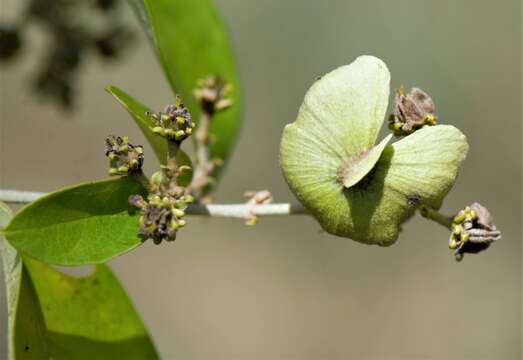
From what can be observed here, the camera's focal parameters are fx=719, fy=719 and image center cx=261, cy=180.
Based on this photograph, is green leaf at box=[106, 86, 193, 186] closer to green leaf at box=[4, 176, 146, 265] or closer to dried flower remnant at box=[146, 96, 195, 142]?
dried flower remnant at box=[146, 96, 195, 142]

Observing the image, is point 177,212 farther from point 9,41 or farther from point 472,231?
point 9,41

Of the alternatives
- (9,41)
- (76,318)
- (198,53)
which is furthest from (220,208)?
(9,41)

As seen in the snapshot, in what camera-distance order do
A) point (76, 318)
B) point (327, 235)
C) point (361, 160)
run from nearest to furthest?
point (361, 160), point (76, 318), point (327, 235)

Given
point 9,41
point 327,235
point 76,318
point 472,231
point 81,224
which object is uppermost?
point 9,41

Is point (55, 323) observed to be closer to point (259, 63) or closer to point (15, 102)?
point (15, 102)

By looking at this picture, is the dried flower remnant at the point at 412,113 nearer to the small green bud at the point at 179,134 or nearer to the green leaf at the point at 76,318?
the small green bud at the point at 179,134

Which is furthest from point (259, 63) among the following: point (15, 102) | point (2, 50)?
point (2, 50)

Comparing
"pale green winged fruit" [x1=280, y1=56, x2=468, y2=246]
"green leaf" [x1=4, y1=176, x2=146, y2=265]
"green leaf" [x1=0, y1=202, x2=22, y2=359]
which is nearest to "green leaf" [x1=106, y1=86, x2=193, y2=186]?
"green leaf" [x1=4, y1=176, x2=146, y2=265]
